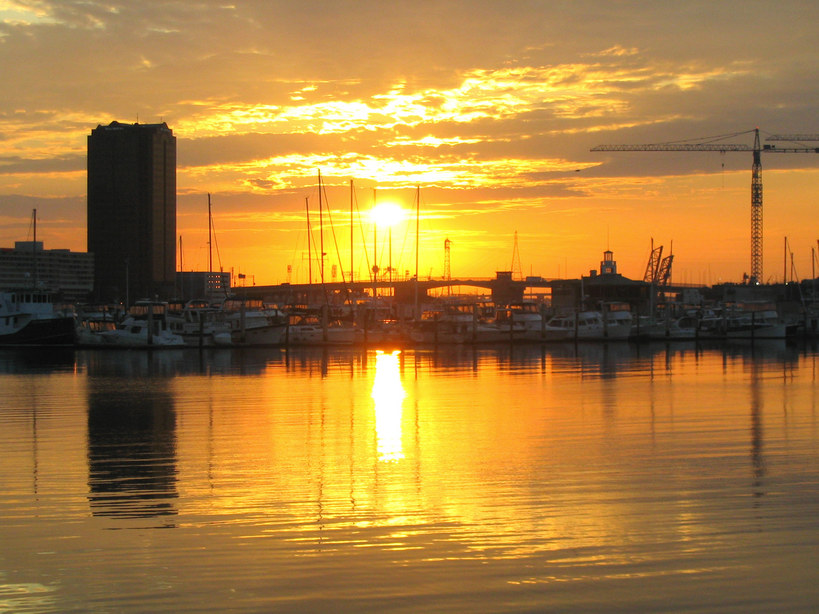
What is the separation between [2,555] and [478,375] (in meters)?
28.2

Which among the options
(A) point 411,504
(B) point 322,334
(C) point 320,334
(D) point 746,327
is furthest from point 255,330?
(A) point 411,504

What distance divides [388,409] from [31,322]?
156ft

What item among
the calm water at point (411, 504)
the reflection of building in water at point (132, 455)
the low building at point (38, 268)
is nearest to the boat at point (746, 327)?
the calm water at point (411, 504)

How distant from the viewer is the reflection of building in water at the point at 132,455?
12680 millimetres

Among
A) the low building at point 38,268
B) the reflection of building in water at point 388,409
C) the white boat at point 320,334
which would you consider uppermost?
the low building at point 38,268

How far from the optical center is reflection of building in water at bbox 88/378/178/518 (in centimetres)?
1268

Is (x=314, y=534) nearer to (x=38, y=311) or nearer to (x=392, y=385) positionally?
(x=392, y=385)

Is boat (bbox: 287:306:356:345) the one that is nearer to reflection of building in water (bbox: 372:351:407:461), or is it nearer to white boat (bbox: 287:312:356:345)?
white boat (bbox: 287:312:356:345)

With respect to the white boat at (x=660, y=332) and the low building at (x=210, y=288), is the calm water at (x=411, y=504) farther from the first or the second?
the low building at (x=210, y=288)

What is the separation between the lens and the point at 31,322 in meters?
63.5

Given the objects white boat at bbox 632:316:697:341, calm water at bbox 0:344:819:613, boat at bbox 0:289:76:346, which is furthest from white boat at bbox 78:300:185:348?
white boat at bbox 632:316:697:341

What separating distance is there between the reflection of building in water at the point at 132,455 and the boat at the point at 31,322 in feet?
125

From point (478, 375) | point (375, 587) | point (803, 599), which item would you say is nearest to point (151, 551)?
point (375, 587)

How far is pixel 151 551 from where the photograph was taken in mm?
10188
